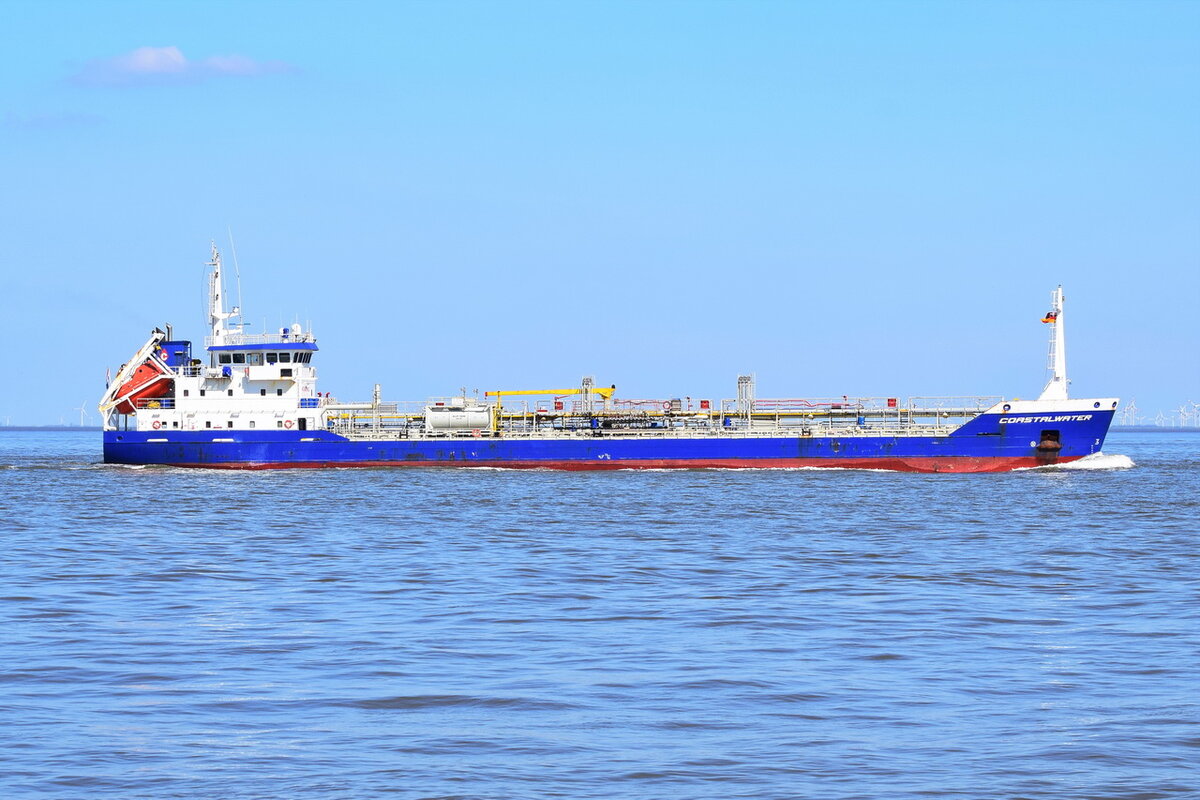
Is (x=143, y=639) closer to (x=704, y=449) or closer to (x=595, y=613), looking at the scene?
(x=595, y=613)

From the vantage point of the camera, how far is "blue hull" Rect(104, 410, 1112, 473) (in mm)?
63781

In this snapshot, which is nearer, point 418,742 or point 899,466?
point 418,742

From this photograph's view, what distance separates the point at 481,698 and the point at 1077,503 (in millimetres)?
36172

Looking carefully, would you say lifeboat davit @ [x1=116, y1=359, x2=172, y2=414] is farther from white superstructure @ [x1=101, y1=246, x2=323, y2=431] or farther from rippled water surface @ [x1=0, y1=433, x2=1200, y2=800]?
rippled water surface @ [x1=0, y1=433, x2=1200, y2=800]

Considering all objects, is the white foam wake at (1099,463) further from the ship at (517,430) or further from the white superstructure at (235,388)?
the white superstructure at (235,388)

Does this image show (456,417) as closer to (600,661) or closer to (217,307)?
(217,307)

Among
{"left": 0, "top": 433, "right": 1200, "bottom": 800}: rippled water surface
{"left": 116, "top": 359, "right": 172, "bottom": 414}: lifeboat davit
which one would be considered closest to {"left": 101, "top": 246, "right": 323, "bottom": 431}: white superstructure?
{"left": 116, "top": 359, "right": 172, "bottom": 414}: lifeboat davit

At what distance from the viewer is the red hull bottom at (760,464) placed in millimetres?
64062

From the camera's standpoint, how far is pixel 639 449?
Answer: 216 feet

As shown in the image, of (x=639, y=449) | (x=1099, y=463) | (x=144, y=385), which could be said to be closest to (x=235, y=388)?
(x=144, y=385)

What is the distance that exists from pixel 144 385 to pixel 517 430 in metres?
19.1

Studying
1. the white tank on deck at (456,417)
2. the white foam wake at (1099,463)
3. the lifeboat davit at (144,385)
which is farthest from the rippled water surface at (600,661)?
the lifeboat davit at (144,385)

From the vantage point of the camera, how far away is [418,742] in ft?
44.7

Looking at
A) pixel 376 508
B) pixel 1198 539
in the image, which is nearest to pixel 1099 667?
pixel 1198 539
